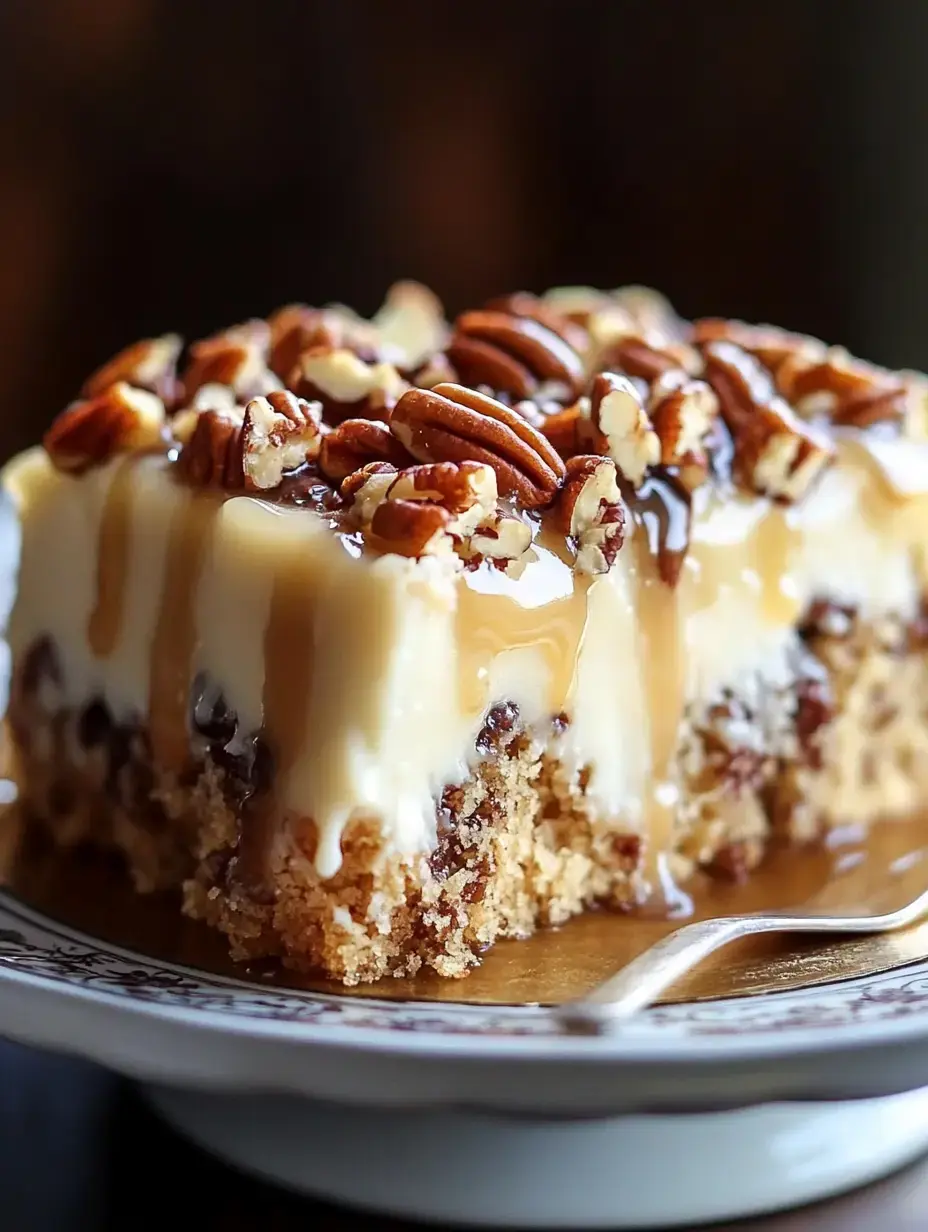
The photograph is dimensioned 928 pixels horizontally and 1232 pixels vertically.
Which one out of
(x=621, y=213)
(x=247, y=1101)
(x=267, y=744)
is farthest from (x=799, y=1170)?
(x=621, y=213)

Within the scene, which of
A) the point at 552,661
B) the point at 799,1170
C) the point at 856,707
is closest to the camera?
the point at 799,1170

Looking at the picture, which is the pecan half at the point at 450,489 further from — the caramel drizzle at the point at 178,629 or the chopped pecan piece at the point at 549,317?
the chopped pecan piece at the point at 549,317

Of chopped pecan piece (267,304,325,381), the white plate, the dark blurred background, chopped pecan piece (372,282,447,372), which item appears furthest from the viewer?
the dark blurred background

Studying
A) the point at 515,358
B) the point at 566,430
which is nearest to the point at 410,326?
the point at 515,358

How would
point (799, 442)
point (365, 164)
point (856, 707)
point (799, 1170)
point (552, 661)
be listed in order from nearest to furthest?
point (799, 1170), point (552, 661), point (799, 442), point (856, 707), point (365, 164)

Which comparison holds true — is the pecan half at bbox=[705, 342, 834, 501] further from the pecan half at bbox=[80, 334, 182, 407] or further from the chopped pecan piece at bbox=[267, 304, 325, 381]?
the pecan half at bbox=[80, 334, 182, 407]

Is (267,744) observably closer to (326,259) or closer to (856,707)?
(856,707)

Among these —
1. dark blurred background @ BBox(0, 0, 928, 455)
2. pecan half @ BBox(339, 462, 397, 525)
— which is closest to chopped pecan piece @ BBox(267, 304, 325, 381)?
pecan half @ BBox(339, 462, 397, 525)
